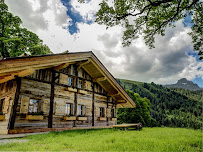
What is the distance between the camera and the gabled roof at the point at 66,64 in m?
6.70

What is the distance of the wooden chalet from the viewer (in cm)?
790

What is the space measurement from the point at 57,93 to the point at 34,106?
180cm

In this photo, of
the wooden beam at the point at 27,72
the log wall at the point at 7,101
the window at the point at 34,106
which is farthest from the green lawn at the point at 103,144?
the wooden beam at the point at 27,72

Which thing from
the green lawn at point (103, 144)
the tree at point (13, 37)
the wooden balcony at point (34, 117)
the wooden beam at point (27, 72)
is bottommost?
the green lawn at point (103, 144)

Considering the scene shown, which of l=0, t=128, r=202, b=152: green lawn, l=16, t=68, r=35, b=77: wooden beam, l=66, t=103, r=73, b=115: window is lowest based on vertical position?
l=0, t=128, r=202, b=152: green lawn

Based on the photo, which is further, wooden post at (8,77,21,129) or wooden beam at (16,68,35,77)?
wooden post at (8,77,21,129)

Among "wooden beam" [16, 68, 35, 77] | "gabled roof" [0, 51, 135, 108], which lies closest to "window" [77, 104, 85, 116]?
"gabled roof" [0, 51, 135, 108]

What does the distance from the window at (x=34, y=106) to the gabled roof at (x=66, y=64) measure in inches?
77.5

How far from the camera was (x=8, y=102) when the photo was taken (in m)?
8.45

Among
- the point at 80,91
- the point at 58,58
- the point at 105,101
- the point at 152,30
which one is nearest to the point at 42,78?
the point at 58,58

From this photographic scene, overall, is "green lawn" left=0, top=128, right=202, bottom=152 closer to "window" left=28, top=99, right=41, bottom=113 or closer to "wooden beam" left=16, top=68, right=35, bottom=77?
"window" left=28, top=99, right=41, bottom=113

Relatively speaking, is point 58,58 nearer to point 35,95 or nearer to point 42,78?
point 42,78

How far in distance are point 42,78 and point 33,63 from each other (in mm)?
2369

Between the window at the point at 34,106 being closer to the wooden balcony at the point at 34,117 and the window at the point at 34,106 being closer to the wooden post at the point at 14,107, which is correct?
the wooden balcony at the point at 34,117
